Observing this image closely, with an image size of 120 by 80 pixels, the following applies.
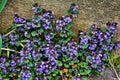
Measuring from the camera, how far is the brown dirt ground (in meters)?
3.84

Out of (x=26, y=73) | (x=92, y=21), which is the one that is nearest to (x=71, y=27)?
(x=92, y=21)

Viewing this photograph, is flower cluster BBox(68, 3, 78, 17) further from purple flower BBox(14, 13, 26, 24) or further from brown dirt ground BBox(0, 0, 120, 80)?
purple flower BBox(14, 13, 26, 24)

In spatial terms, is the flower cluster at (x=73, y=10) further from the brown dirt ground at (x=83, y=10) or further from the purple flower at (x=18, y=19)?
the purple flower at (x=18, y=19)

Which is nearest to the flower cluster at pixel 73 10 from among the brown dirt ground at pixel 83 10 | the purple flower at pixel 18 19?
the brown dirt ground at pixel 83 10

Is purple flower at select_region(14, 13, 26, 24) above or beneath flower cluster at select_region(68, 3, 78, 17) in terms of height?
beneath

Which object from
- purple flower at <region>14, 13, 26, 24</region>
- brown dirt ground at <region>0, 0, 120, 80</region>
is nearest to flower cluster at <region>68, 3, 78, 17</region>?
brown dirt ground at <region>0, 0, 120, 80</region>

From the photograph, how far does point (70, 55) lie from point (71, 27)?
0.39 m

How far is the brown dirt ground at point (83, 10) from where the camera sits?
3.84 meters

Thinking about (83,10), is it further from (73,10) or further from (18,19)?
(18,19)

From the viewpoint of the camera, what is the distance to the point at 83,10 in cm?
391

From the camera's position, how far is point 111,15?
3.88 meters

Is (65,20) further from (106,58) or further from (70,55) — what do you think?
(106,58)

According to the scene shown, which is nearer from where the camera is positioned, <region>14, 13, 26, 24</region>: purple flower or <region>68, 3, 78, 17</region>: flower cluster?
<region>68, 3, 78, 17</region>: flower cluster

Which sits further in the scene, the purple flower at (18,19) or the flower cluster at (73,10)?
the purple flower at (18,19)
